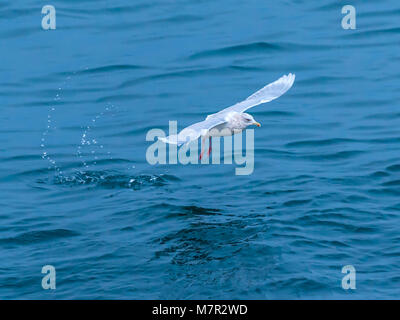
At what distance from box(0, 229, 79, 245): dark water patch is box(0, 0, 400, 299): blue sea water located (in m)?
0.03

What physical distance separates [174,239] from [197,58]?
9786mm

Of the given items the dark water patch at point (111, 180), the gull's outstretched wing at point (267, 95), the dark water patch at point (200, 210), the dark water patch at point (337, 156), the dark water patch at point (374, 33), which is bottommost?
the dark water patch at point (200, 210)

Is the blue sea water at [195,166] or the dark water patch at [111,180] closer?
the blue sea water at [195,166]

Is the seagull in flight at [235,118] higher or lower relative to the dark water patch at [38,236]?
higher

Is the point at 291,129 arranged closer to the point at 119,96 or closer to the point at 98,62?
the point at 119,96

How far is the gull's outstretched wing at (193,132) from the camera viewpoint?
12.4 meters

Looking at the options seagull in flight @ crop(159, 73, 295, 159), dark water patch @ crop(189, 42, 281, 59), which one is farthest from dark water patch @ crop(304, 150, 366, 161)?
dark water patch @ crop(189, 42, 281, 59)

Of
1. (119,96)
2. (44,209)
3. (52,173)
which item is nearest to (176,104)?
(119,96)

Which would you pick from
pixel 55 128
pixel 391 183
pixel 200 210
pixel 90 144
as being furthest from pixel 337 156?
pixel 55 128

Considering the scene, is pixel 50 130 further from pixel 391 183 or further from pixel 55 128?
pixel 391 183

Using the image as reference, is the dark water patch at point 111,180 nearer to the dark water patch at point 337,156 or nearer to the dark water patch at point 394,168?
the dark water patch at point 337,156

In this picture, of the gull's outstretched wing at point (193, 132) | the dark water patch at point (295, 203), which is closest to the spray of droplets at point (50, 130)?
the gull's outstretched wing at point (193, 132)

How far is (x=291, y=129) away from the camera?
18625mm

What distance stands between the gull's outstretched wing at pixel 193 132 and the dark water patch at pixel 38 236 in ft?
7.96
